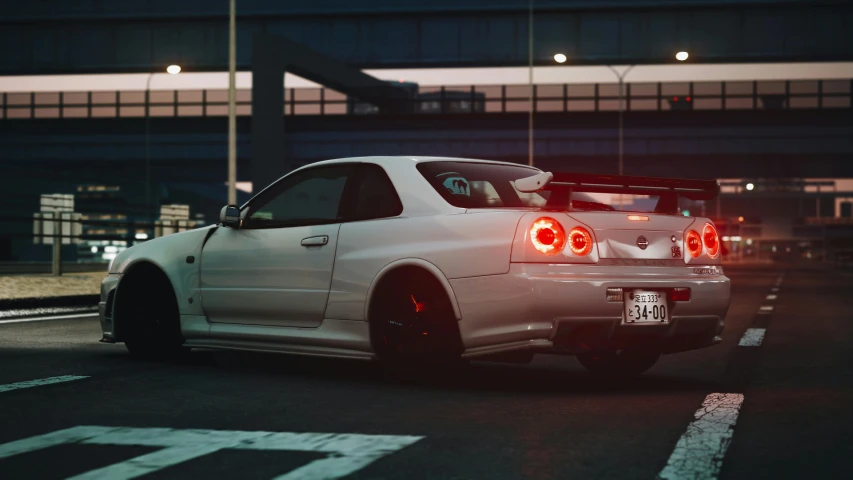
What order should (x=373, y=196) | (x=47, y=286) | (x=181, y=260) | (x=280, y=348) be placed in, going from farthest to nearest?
(x=47, y=286), (x=181, y=260), (x=280, y=348), (x=373, y=196)

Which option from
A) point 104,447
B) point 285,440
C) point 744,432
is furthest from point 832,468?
point 104,447

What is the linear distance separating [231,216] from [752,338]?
5778mm

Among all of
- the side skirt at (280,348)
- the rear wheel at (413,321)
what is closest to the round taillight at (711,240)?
the rear wheel at (413,321)

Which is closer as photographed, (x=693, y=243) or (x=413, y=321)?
(x=413, y=321)

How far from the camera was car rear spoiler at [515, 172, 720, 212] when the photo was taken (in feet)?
24.0

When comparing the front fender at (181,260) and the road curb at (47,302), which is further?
the road curb at (47,302)

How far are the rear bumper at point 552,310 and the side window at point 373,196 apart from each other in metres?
0.89

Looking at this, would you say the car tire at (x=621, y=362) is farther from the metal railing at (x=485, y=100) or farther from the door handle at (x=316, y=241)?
the metal railing at (x=485, y=100)

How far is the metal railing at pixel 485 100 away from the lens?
4684cm

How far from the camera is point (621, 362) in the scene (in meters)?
8.63

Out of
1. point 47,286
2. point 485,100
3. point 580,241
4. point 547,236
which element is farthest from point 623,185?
point 485,100

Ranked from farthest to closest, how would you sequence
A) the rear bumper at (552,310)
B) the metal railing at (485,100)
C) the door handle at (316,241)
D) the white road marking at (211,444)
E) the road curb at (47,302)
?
the metal railing at (485,100) < the road curb at (47,302) < the door handle at (316,241) < the rear bumper at (552,310) < the white road marking at (211,444)

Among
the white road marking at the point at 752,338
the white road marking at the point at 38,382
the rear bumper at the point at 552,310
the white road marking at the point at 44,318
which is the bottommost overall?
the white road marking at the point at 752,338

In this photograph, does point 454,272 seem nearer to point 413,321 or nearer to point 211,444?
point 413,321
